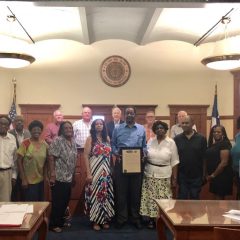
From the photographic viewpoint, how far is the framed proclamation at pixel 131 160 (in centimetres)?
452

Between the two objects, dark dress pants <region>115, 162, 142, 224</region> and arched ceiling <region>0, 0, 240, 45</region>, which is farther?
arched ceiling <region>0, 0, 240, 45</region>

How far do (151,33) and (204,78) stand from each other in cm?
164

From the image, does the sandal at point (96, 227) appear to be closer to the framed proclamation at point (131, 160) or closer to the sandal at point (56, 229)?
the sandal at point (56, 229)

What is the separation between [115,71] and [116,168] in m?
3.45

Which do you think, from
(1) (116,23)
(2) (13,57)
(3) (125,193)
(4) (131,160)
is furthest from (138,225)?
(1) (116,23)

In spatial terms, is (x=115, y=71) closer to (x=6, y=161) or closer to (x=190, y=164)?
(x=190, y=164)

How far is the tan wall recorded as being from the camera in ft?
25.1

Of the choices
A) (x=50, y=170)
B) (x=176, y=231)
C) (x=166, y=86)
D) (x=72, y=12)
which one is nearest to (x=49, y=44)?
(x=72, y=12)

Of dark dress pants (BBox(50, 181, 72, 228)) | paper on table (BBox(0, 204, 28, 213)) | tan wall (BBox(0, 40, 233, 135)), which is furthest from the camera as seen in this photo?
tan wall (BBox(0, 40, 233, 135))

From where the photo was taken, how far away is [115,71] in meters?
7.66

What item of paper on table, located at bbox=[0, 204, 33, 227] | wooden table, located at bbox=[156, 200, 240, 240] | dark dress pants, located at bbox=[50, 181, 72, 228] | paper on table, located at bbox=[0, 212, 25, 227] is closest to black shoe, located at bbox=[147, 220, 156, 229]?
dark dress pants, located at bbox=[50, 181, 72, 228]

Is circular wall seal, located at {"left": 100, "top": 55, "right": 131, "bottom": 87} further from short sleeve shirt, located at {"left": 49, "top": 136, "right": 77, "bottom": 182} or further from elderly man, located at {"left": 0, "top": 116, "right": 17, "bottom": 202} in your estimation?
elderly man, located at {"left": 0, "top": 116, "right": 17, "bottom": 202}

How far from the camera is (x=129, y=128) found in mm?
4613

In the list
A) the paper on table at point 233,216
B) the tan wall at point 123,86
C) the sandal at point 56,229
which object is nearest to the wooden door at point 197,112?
the tan wall at point 123,86
